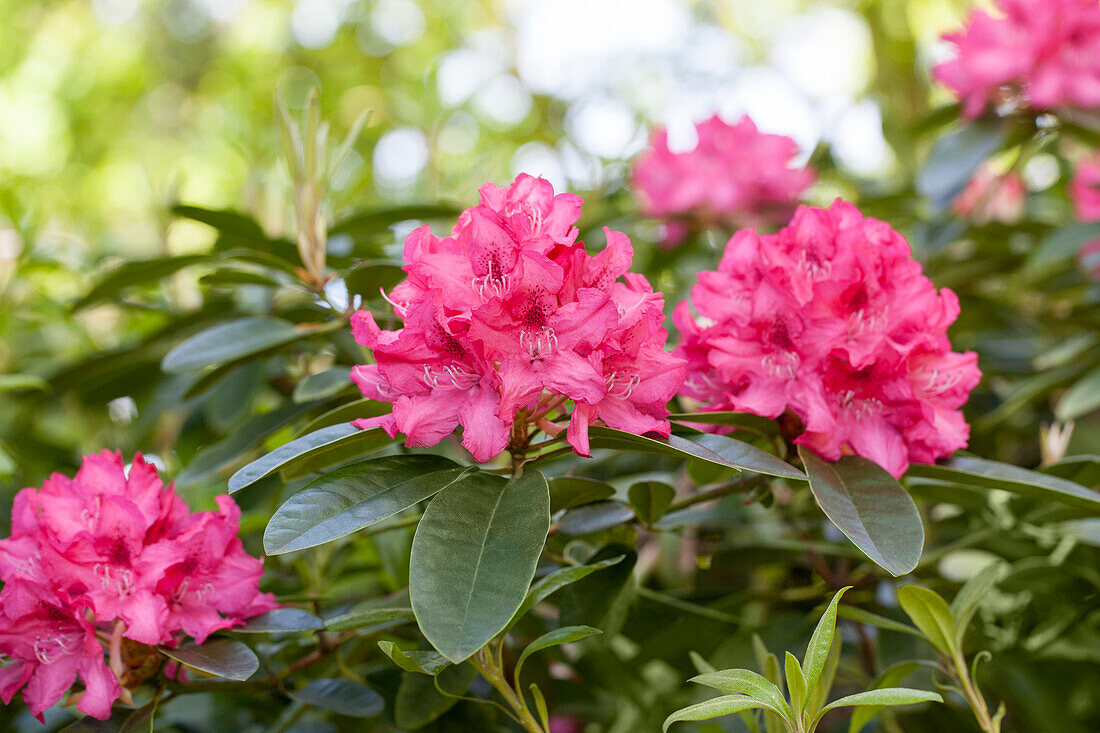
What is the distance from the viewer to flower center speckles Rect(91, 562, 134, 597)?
0.80 m

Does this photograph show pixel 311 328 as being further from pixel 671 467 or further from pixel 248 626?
pixel 671 467

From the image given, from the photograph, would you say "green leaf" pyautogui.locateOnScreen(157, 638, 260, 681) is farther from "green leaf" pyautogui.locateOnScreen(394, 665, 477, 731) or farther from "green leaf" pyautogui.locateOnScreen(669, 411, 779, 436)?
"green leaf" pyautogui.locateOnScreen(669, 411, 779, 436)

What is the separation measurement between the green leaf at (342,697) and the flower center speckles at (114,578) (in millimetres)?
233

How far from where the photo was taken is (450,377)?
751 millimetres

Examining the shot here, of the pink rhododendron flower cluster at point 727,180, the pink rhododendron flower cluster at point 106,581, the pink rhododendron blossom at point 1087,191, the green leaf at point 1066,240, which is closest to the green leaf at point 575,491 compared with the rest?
the pink rhododendron flower cluster at point 106,581

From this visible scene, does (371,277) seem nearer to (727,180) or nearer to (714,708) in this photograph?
(714,708)

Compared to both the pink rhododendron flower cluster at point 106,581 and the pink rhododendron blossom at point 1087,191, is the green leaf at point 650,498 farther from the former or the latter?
the pink rhododendron blossom at point 1087,191

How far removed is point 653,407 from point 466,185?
4.81 feet

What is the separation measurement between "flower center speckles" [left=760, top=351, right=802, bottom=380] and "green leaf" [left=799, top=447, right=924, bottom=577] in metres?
0.07

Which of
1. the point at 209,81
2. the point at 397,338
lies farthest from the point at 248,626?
the point at 209,81

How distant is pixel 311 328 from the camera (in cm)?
111

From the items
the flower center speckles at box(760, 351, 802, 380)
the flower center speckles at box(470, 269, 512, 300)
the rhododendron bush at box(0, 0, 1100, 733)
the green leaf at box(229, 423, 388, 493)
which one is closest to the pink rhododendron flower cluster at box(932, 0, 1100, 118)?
the rhododendron bush at box(0, 0, 1100, 733)

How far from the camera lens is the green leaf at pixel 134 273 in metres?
1.34

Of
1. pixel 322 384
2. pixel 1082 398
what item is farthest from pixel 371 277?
pixel 1082 398
